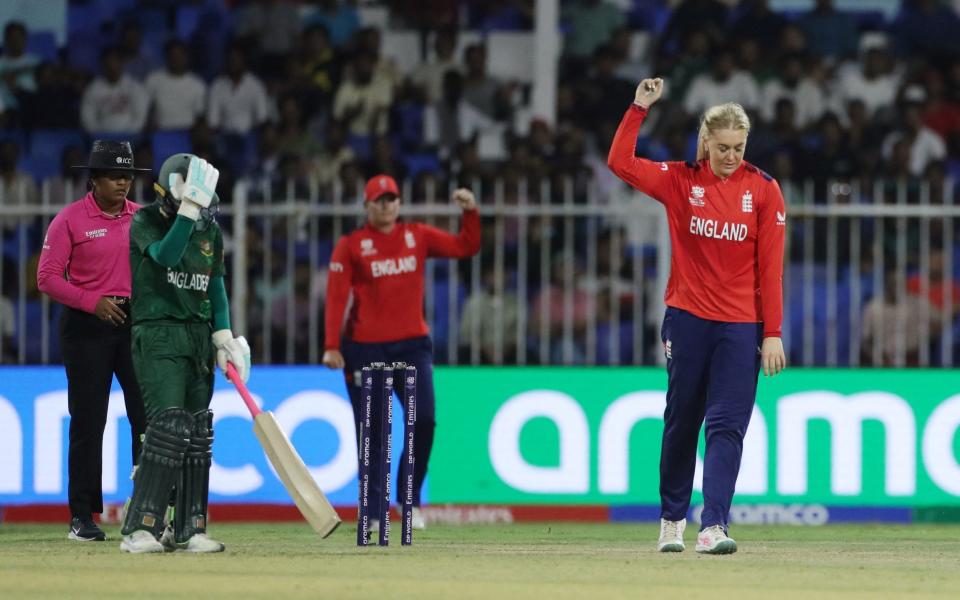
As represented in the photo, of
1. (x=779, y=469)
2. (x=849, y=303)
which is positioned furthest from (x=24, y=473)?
(x=849, y=303)

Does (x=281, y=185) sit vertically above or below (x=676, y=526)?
above

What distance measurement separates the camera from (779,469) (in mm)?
13297

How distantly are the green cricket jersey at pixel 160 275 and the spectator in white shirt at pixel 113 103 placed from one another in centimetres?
924

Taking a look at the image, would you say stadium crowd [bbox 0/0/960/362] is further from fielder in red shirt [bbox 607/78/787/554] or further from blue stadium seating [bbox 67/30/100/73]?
fielder in red shirt [bbox 607/78/787/554]

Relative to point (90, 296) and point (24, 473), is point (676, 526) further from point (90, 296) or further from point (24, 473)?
point (24, 473)

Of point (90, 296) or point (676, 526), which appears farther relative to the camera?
point (90, 296)

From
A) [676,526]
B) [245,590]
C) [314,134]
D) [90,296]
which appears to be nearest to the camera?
[245,590]

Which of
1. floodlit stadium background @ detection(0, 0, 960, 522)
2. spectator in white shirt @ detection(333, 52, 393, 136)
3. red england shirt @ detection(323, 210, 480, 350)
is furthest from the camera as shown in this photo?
spectator in white shirt @ detection(333, 52, 393, 136)

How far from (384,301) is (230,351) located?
257 cm

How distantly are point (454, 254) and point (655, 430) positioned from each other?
2.36 m

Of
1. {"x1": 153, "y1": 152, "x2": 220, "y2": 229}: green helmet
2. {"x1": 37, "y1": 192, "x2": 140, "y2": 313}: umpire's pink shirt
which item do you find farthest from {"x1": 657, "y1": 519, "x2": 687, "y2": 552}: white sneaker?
{"x1": 37, "y1": 192, "x2": 140, "y2": 313}: umpire's pink shirt

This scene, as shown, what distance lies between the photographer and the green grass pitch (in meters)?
7.47

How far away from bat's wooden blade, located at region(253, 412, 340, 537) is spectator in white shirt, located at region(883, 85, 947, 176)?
379 inches

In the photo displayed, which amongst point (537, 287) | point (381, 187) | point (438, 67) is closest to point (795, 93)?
point (438, 67)
